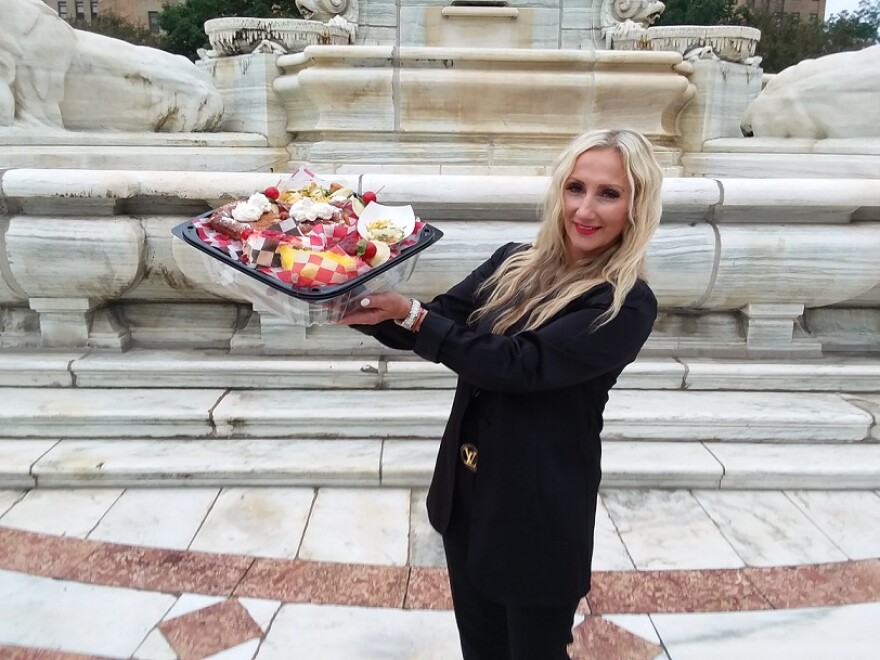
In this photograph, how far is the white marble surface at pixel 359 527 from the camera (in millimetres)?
2547

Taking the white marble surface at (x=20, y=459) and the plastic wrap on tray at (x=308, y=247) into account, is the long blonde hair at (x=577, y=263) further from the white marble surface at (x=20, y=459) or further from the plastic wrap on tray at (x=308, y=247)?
the white marble surface at (x=20, y=459)

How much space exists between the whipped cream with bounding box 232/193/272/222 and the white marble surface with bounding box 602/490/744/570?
1.93 meters

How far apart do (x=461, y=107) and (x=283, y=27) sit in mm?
2185

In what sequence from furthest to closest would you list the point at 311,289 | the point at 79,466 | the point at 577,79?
the point at 577,79
the point at 79,466
the point at 311,289

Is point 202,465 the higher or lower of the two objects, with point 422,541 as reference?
higher

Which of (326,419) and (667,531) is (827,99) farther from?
(326,419)

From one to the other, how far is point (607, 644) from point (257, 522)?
145cm

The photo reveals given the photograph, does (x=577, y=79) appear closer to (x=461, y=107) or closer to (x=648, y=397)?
(x=461, y=107)

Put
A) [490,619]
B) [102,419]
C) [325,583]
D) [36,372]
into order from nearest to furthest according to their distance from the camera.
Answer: [490,619], [325,583], [102,419], [36,372]

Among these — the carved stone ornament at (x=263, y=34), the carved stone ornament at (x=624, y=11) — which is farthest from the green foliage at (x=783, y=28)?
the carved stone ornament at (x=263, y=34)

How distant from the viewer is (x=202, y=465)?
299 cm

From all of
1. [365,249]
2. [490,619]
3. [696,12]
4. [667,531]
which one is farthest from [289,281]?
[696,12]

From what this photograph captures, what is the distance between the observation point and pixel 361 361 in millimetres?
3568

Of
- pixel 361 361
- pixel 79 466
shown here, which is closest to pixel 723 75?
pixel 361 361
